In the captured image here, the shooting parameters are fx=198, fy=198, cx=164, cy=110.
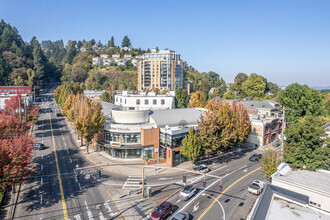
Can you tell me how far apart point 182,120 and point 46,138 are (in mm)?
39263

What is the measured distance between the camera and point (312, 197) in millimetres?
23172

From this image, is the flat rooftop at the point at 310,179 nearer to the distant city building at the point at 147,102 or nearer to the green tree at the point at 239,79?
the distant city building at the point at 147,102

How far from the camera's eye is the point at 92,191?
30.2 m

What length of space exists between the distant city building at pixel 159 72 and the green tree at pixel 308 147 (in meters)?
108

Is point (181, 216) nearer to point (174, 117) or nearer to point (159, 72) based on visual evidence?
point (174, 117)

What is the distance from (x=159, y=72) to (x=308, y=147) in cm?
11266

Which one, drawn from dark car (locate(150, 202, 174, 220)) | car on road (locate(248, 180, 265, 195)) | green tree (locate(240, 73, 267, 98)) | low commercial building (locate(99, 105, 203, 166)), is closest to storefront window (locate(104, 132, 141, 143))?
low commercial building (locate(99, 105, 203, 166))

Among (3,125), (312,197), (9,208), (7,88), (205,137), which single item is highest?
(7,88)

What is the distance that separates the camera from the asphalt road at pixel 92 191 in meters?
25.0

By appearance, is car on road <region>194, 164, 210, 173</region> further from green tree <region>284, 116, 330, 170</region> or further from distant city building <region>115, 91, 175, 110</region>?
distant city building <region>115, 91, 175, 110</region>

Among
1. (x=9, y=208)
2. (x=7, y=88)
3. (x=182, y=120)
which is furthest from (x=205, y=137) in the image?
(x=7, y=88)

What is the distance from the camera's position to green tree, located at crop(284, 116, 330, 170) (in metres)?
28.4

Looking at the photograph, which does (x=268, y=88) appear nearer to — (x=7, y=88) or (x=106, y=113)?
(x=106, y=113)

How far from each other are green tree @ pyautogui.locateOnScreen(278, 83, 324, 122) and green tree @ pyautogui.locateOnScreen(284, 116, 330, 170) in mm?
37683
